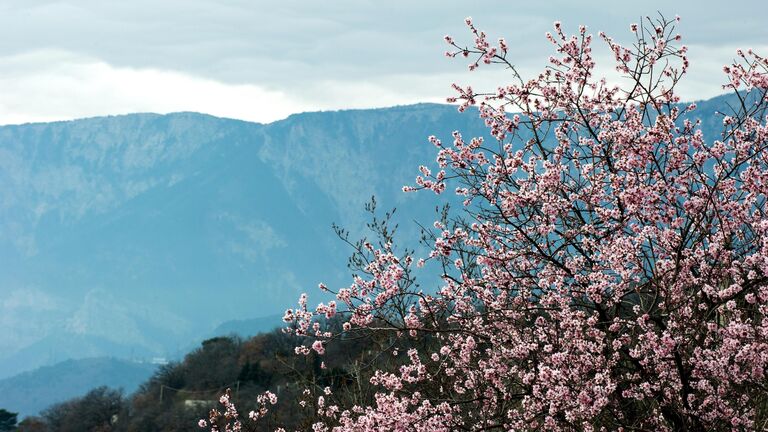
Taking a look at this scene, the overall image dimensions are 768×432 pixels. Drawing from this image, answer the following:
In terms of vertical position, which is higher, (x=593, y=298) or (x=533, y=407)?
(x=593, y=298)

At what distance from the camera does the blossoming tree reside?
29.8ft

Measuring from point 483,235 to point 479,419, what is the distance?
226 centimetres

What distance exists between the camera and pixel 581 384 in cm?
923

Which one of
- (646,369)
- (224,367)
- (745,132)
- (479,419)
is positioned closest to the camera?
(646,369)

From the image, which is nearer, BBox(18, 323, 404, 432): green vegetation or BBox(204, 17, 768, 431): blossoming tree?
BBox(204, 17, 768, 431): blossoming tree

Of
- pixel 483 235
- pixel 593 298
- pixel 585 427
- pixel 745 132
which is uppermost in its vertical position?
pixel 745 132

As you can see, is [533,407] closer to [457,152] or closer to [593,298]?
[593,298]

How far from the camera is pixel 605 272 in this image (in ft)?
31.6

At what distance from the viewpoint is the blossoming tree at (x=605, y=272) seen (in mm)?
9070

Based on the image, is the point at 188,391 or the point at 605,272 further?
the point at 188,391

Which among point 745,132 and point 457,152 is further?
point 457,152

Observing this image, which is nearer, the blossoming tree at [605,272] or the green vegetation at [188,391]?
the blossoming tree at [605,272]

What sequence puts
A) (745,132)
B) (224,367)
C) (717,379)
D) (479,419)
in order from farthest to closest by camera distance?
(224,367)
(479,419)
(745,132)
(717,379)

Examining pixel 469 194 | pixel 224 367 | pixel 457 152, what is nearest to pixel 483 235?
pixel 469 194
